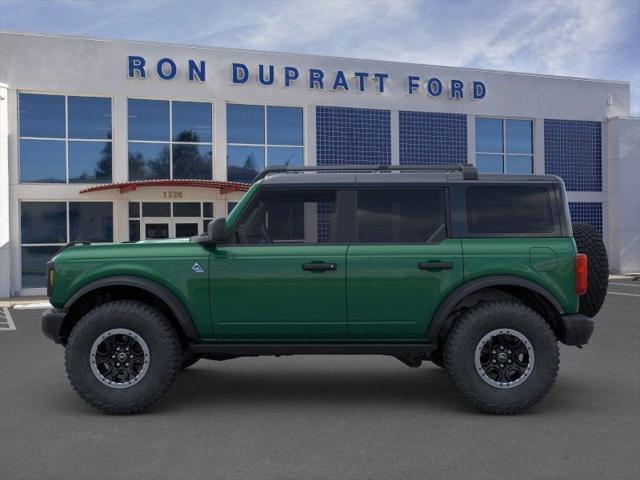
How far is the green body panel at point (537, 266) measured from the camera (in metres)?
5.37

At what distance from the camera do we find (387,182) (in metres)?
5.60

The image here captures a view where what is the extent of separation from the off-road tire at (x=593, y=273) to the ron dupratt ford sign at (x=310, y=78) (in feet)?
53.3

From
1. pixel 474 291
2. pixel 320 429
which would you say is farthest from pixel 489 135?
pixel 320 429

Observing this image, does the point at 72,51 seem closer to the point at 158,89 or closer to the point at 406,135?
the point at 158,89

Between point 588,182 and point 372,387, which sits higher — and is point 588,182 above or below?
above

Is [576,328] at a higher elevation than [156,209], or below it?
below

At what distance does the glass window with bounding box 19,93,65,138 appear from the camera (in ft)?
61.3

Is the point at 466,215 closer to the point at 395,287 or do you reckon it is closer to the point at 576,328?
the point at 395,287

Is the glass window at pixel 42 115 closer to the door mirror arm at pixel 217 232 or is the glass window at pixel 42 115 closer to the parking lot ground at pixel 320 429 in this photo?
the parking lot ground at pixel 320 429

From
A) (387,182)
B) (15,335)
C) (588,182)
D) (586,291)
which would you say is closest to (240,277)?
(387,182)

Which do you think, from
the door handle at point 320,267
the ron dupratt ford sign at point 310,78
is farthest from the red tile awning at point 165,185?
the door handle at point 320,267

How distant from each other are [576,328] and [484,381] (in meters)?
0.91

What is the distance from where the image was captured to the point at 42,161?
18891 mm

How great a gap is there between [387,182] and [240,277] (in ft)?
5.11
